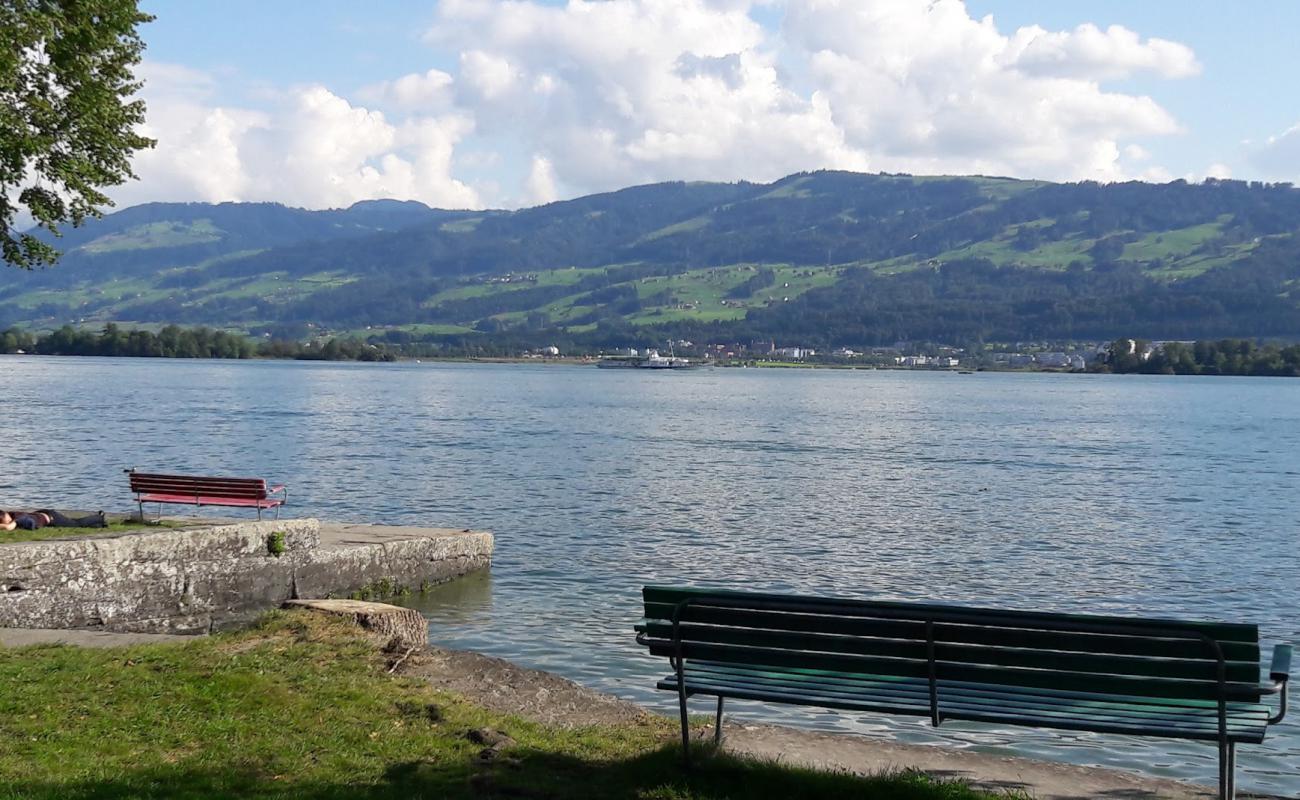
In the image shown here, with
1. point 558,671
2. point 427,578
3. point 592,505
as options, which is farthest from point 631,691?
point 592,505

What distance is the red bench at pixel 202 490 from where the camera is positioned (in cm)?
2231

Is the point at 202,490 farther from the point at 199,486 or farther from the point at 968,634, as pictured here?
the point at 968,634

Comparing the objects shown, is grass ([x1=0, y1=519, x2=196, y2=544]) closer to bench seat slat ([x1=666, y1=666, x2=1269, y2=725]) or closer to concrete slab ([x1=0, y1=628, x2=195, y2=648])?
concrete slab ([x1=0, y1=628, x2=195, y2=648])

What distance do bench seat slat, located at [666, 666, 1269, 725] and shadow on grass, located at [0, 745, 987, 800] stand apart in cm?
55

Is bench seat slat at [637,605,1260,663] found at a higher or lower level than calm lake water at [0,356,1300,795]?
higher

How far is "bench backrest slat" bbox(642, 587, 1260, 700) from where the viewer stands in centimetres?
721

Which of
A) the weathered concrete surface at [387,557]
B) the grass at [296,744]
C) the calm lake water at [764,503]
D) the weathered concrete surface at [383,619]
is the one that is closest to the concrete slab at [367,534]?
the weathered concrete surface at [387,557]

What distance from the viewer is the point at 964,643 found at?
7.67 meters

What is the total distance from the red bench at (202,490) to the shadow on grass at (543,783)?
15.4 m

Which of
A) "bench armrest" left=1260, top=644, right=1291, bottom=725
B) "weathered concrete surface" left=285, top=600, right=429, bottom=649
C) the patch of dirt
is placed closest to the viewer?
"bench armrest" left=1260, top=644, right=1291, bottom=725

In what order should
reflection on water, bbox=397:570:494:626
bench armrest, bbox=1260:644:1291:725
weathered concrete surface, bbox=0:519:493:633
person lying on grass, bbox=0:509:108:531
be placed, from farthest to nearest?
1. reflection on water, bbox=397:570:494:626
2. person lying on grass, bbox=0:509:108:531
3. weathered concrete surface, bbox=0:519:493:633
4. bench armrest, bbox=1260:644:1291:725

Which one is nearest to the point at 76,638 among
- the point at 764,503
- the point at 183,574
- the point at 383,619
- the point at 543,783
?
the point at 383,619

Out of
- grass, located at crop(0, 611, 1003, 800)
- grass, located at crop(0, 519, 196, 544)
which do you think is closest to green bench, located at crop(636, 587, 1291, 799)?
grass, located at crop(0, 611, 1003, 800)

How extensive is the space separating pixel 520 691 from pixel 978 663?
5.47 metres
